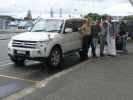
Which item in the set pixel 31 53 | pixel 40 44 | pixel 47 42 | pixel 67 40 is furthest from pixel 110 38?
pixel 31 53

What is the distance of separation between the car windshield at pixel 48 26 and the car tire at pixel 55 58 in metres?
0.85

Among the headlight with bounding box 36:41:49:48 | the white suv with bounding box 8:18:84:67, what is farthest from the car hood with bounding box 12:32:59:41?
the headlight with bounding box 36:41:49:48

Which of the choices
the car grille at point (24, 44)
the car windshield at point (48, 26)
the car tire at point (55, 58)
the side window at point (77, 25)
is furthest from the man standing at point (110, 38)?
the car grille at point (24, 44)

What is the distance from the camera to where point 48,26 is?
1211 cm

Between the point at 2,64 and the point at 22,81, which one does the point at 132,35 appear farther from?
the point at 22,81

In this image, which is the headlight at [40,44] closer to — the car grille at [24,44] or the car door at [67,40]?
the car grille at [24,44]

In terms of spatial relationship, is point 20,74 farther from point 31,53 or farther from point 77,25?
point 77,25

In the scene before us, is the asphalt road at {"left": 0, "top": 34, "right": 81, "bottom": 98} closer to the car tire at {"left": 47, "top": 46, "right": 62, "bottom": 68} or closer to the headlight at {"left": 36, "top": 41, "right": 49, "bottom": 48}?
the car tire at {"left": 47, "top": 46, "right": 62, "bottom": 68}

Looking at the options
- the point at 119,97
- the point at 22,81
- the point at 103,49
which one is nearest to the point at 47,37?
the point at 22,81

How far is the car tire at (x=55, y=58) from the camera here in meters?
11.0

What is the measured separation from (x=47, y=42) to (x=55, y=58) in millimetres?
871

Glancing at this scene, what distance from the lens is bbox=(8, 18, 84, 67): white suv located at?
1066cm

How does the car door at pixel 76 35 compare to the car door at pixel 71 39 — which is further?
the car door at pixel 76 35

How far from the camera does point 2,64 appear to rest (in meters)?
12.0
